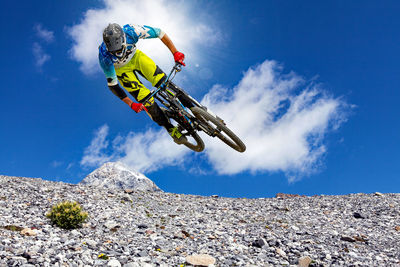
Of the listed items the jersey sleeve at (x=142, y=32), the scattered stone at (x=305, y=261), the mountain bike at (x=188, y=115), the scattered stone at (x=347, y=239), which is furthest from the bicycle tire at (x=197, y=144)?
the scattered stone at (x=347, y=239)

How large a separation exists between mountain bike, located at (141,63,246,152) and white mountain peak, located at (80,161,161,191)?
15.0 m

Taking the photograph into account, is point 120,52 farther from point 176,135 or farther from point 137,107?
point 176,135

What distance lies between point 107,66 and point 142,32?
73.3 inches

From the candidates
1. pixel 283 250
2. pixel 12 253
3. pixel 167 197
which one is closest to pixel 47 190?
pixel 167 197

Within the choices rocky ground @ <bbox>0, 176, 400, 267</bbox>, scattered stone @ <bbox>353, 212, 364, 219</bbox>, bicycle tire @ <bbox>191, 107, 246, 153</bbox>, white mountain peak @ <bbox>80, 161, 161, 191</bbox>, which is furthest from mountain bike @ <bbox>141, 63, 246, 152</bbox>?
white mountain peak @ <bbox>80, 161, 161, 191</bbox>

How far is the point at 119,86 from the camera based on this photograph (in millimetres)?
11516

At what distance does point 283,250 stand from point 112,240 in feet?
18.2

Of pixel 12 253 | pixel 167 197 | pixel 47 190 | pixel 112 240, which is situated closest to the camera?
pixel 12 253

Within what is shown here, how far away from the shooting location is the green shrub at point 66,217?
34.5ft

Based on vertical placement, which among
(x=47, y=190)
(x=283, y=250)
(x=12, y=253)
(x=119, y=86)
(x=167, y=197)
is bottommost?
(x=12, y=253)

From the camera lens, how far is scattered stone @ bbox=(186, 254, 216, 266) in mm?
8133

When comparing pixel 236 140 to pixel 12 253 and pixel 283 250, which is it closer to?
pixel 283 250

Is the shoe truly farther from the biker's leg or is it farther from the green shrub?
the green shrub

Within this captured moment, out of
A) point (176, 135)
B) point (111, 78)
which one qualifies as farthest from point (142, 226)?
point (111, 78)
